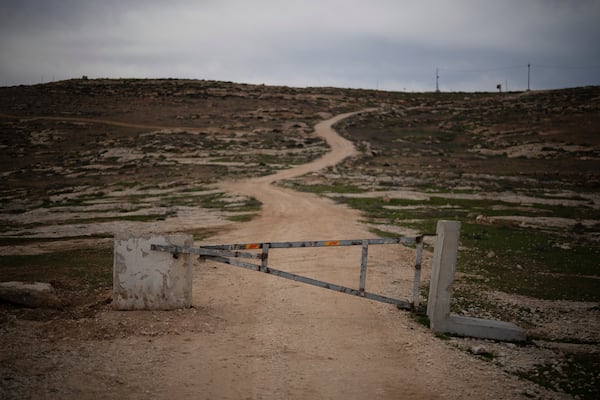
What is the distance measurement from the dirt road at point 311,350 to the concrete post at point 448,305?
46 cm

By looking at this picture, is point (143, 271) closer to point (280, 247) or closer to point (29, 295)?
point (29, 295)

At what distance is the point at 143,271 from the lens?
9.26 meters

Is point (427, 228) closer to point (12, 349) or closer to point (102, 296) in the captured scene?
point (102, 296)

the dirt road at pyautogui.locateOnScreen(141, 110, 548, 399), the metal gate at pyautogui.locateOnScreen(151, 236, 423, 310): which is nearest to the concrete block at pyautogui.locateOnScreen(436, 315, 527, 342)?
→ the dirt road at pyautogui.locateOnScreen(141, 110, 548, 399)

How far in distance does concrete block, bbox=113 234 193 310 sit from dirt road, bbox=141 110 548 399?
3.45 ft

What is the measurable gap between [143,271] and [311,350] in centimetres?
381

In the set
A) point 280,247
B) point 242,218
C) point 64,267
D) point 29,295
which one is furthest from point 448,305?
point 242,218

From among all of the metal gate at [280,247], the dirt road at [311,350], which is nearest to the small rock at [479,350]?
the dirt road at [311,350]

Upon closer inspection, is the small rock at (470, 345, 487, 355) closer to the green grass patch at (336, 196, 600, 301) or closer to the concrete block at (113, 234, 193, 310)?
the green grass patch at (336, 196, 600, 301)

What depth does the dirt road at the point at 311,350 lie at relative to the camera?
6875 millimetres

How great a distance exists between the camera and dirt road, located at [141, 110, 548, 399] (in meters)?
6.88

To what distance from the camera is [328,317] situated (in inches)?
383

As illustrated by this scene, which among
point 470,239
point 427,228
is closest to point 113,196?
point 427,228

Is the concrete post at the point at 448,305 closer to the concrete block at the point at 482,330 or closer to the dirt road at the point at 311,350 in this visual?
the concrete block at the point at 482,330
